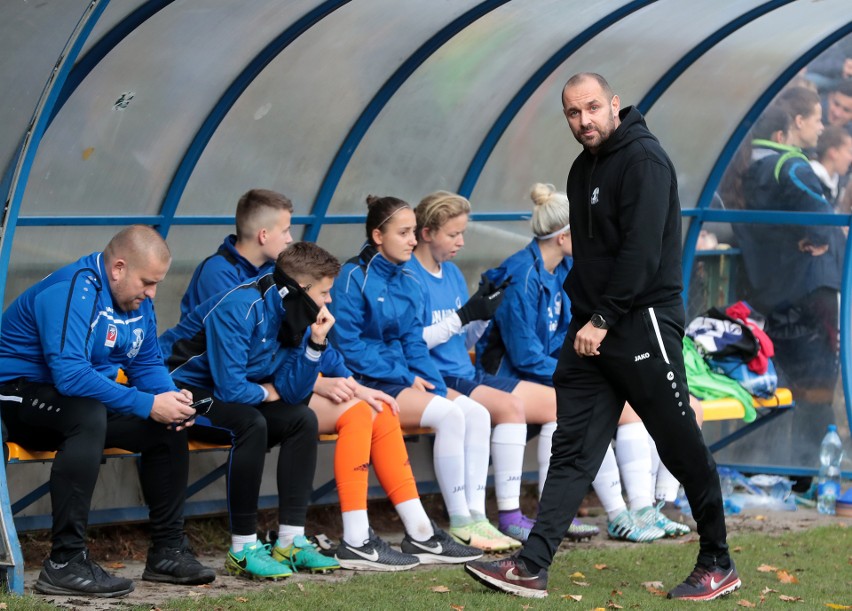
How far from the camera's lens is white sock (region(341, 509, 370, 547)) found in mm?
5773

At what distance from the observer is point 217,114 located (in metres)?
6.40

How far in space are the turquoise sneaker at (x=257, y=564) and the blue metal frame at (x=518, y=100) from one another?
2.88 meters

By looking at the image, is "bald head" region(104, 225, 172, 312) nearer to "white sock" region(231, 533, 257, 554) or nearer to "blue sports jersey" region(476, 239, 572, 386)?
"white sock" region(231, 533, 257, 554)

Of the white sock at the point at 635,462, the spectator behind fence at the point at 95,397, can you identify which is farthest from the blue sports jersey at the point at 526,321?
the spectator behind fence at the point at 95,397

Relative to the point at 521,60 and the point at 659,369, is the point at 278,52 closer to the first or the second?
the point at 521,60

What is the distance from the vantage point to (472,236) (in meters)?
7.86

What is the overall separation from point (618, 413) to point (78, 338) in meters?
1.96

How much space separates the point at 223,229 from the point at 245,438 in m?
1.59

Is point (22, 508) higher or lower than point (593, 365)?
lower

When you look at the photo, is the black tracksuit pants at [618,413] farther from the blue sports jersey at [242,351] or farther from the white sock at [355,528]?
the blue sports jersey at [242,351]

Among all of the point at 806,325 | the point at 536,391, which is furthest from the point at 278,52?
the point at 806,325

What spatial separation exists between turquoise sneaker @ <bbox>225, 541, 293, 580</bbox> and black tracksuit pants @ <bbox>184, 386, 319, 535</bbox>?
0.24 feet

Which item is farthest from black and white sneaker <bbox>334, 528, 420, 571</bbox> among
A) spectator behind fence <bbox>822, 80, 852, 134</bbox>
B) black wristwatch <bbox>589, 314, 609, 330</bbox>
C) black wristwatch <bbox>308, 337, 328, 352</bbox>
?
spectator behind fence <bbox>822, 80, 852, 134</bbox>

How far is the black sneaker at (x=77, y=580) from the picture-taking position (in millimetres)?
4914
